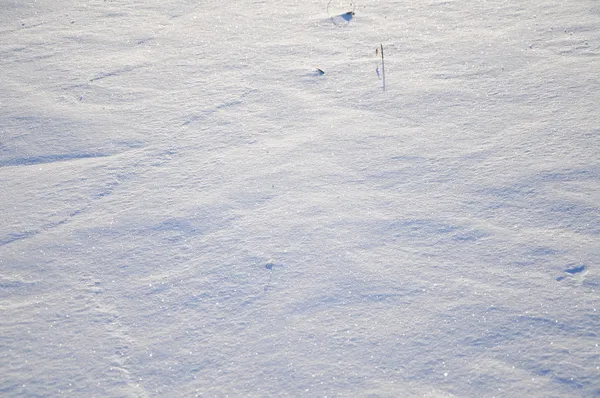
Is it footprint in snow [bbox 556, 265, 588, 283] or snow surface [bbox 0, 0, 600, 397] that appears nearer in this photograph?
snow surface [bbox 0, 0, 600, 397]

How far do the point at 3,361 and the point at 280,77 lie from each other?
4.63 feet

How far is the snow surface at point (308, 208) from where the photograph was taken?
1.24m

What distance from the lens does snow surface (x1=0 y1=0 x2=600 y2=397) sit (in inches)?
48.9

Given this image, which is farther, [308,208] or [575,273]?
[308,208]

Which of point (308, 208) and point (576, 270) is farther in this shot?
point (308, 208)

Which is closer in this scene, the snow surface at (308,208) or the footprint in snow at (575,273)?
the snow surface at (308,208)

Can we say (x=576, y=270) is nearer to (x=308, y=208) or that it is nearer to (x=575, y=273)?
(x=575, y=273)

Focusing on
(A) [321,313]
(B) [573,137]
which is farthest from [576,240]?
(A) [321,313]

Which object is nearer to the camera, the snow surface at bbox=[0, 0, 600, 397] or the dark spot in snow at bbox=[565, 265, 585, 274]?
the snow surface at bbox=[0, 0, 600, 397]

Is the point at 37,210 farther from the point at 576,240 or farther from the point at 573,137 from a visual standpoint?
the point at 573,137

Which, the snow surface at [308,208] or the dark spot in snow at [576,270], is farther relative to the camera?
the dark spot in snow at [576,270]

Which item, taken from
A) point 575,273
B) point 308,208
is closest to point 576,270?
point 575,273

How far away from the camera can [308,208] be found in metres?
1.62

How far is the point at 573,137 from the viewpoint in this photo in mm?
1772
